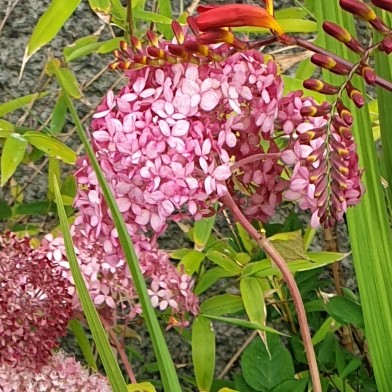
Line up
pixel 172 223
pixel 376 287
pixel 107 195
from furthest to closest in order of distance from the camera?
pixel 172 223
pixel 376 287
pixel 107 195

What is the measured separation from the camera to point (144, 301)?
249 mm

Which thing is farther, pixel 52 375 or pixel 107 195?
pixel 52 375

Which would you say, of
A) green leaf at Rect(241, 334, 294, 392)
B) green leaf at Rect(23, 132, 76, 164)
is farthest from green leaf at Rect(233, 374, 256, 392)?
green leaf at Rect(23, 132, 76, 164)

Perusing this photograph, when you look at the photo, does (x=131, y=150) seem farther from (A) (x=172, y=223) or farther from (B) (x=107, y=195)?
(A) (x=172, y=223)

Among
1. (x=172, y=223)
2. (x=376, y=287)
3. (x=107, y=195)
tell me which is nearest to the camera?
(x=107, y=195)

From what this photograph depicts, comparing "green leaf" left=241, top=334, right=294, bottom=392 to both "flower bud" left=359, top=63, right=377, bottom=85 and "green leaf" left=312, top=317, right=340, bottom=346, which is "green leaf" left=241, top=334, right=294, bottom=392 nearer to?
"green leaf" left=312, top=317, right=340, bottom=346

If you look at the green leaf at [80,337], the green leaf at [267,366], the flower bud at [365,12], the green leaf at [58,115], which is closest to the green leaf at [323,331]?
the green leaf at [267,366]

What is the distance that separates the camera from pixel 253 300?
519 millimetres

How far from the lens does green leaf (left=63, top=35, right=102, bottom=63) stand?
20.3 inches

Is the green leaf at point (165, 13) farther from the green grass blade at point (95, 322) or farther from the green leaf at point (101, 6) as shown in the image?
the green grass blade at point (95, 322)

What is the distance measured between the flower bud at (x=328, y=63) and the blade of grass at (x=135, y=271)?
0.09 metres

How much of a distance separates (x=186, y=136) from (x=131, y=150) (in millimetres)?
25

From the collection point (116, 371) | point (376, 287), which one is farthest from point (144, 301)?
point (376, 287)

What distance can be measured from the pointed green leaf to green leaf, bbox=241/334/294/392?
0.97ft
